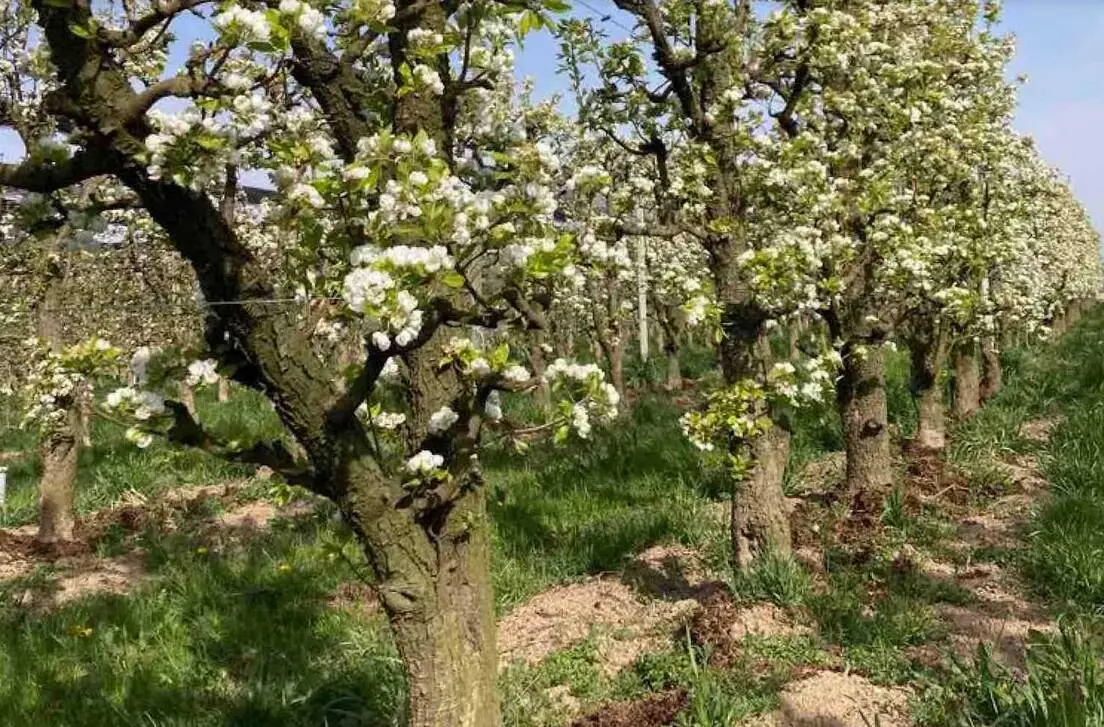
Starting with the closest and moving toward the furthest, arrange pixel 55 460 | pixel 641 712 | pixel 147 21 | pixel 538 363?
1. pixel 147 21
2. pixel 641 712
3. pixel 55 460
4. pixel 538 363

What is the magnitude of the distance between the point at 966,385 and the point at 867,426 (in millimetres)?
3773

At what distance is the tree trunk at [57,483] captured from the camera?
27.9 ft

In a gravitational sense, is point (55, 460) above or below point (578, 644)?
above

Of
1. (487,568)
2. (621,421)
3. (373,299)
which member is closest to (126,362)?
(373,299)

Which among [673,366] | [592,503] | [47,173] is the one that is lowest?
[592,503]

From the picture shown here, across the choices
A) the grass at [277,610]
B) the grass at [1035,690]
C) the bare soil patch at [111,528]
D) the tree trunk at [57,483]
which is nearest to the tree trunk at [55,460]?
the tree trunk at [57,483]

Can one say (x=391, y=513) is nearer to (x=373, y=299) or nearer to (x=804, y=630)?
(x=373, y=299)

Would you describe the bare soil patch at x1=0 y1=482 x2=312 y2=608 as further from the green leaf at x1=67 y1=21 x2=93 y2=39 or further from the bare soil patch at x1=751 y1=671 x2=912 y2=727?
the green leaf at x1=67 y1=21 x2=93 y2=39

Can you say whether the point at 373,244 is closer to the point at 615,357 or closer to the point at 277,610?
the point at 277,610

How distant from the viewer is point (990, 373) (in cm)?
1255

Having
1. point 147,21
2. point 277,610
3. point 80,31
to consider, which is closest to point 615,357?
point 277,610

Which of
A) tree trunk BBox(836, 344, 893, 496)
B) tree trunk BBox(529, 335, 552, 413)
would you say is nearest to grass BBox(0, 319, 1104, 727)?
tree trunk BBox(836, 344, 893, 496)

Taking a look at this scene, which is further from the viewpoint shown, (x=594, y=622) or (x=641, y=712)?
(x=594, y=622)

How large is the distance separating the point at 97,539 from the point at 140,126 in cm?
710
